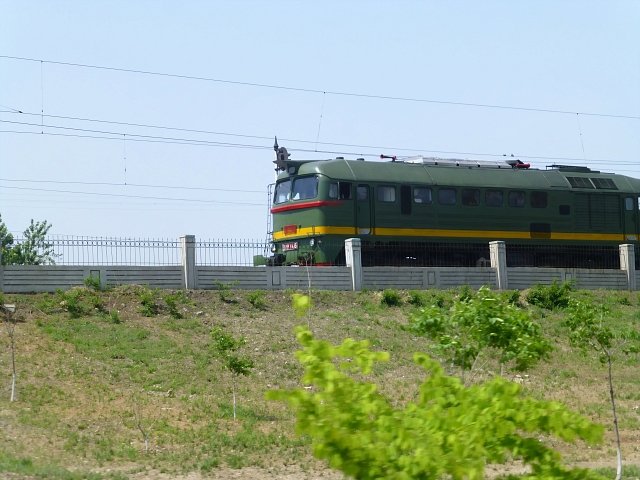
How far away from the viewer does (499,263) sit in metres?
30.2

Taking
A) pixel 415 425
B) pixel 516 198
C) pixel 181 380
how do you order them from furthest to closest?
pixel 516 198
pixel 181 380
pixel 415 425

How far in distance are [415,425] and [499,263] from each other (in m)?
24.7

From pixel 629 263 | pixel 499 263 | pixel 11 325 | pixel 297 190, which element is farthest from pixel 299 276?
pixel 629 263

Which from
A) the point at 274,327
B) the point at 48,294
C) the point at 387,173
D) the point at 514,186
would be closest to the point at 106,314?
the point at 48,294

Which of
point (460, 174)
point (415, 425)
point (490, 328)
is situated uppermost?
point (460, 174)

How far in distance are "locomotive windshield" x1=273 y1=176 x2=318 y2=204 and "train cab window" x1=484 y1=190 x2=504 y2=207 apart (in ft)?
20.9

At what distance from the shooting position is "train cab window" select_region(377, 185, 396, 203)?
3072 centimetres

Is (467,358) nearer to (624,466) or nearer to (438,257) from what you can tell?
(624,466)

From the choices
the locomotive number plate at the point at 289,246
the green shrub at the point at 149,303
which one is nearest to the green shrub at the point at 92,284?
the green shrub at the point at 149,303

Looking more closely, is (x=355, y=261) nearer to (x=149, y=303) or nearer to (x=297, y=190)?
(x=297, y=190)

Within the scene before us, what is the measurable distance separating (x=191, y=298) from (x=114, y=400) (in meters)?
6.86

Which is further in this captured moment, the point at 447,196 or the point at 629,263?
the point at 629,263

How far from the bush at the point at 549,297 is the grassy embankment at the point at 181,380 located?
2.66 feet

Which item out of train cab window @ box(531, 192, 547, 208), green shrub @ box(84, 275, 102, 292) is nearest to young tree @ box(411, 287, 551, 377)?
green shrub @ box(84, 275, 102, 292)
